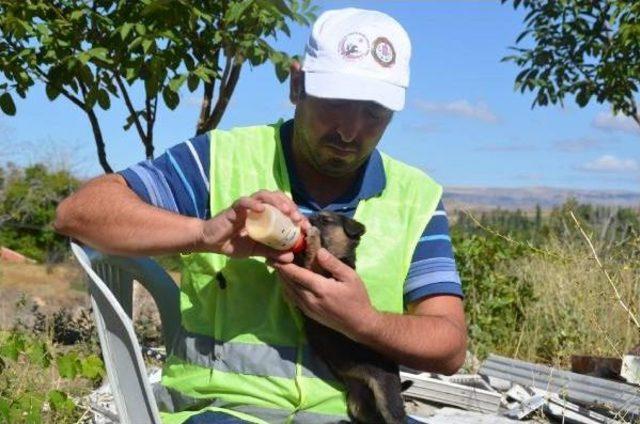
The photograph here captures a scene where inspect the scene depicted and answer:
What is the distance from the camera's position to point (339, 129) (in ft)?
9.25

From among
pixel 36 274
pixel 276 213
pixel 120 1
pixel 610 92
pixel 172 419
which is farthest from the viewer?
pixel 36 274

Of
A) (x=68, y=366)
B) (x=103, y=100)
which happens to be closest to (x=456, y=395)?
(x=68, y=366)

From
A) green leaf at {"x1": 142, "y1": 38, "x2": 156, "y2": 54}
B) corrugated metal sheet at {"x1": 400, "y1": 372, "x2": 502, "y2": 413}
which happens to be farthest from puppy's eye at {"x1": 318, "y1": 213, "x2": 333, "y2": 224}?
green leaf at {"x1": 142, "y1": 38, "x2": 156, "y2": 54}

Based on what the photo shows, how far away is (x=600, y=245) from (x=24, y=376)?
4.90 metres

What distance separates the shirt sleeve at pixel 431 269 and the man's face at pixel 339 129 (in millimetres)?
307

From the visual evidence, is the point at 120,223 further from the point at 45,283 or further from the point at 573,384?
the point at 45,283

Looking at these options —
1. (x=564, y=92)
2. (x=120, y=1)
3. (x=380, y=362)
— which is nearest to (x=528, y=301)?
(x=564, y=92)

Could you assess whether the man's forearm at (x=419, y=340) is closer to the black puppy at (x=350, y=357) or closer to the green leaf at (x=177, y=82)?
the black puppy at (x=350, y=357)

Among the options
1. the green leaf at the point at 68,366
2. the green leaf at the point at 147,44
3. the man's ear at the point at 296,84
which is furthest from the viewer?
the green leaf at the point at 147,44

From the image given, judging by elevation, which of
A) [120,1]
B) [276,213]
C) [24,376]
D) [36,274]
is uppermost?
[120,1]

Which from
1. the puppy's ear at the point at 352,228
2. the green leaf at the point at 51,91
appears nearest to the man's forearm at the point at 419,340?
the puppy's ear at the point at 352,228

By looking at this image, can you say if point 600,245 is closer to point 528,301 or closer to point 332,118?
point 528,301

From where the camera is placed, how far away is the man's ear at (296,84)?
9.57 ft

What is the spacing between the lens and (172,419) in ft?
8.83
